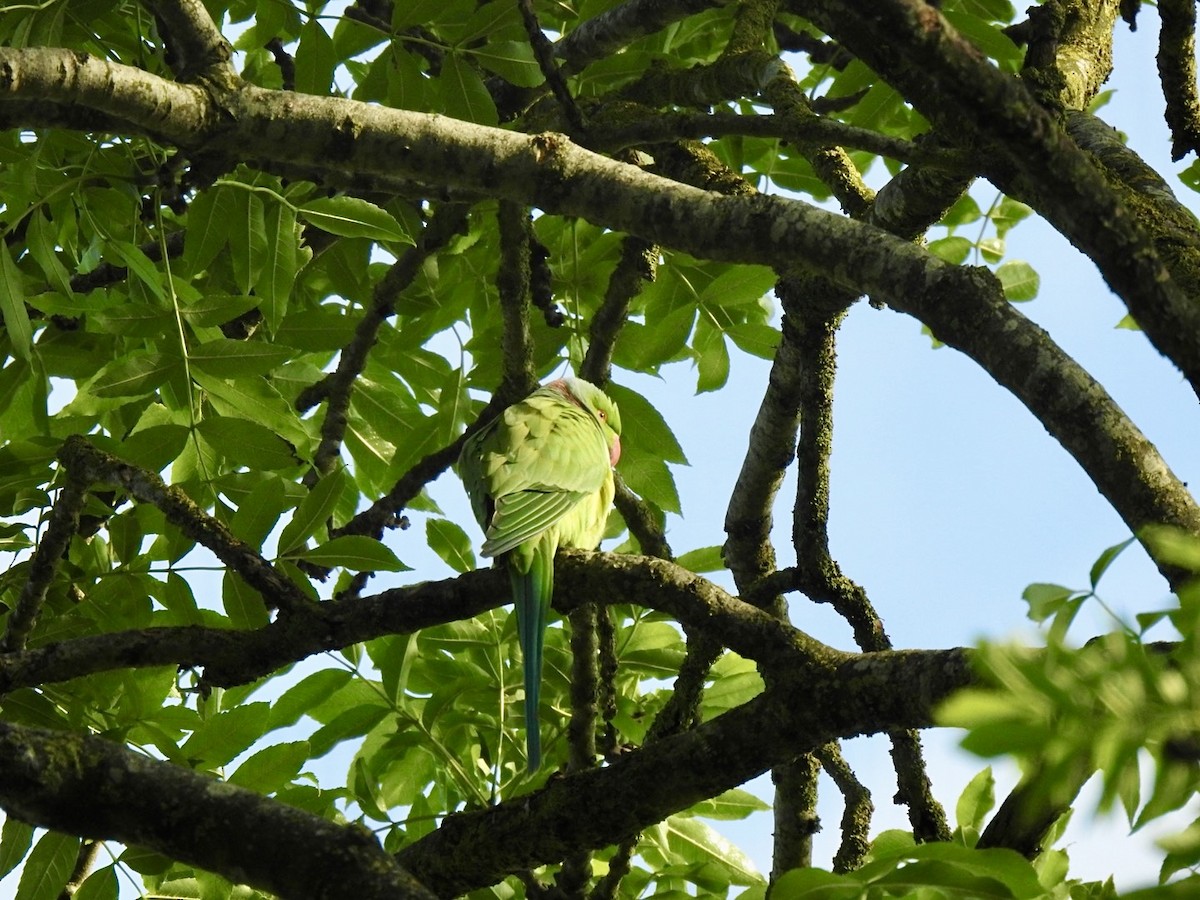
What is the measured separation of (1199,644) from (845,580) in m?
2.17

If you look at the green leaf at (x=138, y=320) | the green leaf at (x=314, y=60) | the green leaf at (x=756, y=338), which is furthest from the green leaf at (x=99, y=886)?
the green leaf at (x=756, y=338)

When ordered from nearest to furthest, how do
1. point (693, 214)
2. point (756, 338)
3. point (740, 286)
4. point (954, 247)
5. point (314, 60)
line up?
point (693, 214) → point (314, 60) → point (740, 286) → point (756, 338) → point (954, 247)

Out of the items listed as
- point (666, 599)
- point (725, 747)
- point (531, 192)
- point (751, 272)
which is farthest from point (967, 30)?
point (725, 747)

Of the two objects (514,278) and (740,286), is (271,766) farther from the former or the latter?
(740,286)

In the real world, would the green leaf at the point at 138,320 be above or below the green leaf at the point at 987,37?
below

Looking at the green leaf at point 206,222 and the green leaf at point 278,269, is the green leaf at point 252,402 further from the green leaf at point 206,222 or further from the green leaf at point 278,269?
the green leaf at point 206,222

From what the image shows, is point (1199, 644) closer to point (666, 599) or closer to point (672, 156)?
point (666, 599)

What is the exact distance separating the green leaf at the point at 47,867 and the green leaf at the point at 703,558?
1.95m

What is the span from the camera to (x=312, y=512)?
3.06 meters

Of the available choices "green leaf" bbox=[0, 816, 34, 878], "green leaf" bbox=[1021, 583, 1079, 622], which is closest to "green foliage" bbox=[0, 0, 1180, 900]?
"green leaf" bbox=[0, 816, 34, 878]

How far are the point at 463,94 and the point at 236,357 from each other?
0.92 meters

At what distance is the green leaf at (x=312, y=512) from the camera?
3043mm

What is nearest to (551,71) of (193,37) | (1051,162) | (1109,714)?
(193,37)

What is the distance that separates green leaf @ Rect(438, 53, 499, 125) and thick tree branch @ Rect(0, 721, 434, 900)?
1873mm
